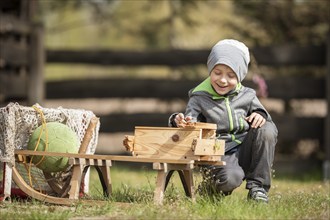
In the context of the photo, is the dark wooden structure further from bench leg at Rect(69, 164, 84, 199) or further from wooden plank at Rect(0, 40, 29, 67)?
bench leg at Rect(69, 164, 84, 199)

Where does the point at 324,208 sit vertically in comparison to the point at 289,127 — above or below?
below

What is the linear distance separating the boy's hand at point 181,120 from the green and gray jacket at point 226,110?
0.21 m

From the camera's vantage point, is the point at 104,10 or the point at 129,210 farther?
the point at 104,10

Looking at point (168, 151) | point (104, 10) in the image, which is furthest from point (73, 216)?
point (104, 10)

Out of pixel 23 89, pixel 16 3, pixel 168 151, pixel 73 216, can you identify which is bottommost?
pixel 73 216

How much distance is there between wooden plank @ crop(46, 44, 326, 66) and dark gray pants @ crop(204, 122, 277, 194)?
5.07 m

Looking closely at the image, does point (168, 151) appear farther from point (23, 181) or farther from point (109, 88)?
point (109, 88)

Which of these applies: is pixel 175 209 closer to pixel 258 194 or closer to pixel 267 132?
pixel 258 194

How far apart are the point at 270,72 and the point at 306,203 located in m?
5.98

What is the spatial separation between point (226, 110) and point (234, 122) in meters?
0.10

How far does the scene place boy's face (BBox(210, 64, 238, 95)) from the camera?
513 cm

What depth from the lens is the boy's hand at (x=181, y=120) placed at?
4816 millimetres

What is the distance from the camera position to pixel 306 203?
510cm

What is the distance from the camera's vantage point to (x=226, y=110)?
17.0ft
